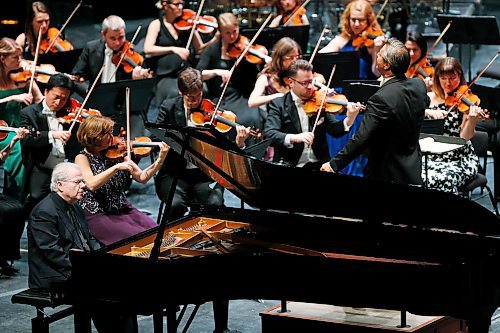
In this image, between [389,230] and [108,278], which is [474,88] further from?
[108,278]

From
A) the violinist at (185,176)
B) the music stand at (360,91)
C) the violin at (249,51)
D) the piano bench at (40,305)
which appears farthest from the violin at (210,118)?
the piano bench at (40,305)

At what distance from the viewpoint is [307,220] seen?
5.63m

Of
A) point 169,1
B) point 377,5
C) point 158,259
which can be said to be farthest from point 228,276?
point 377,5

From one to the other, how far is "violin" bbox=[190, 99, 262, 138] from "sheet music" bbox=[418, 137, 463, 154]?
1.13 m

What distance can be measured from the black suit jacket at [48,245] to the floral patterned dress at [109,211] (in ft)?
2.62

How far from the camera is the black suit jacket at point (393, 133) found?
6.19 m

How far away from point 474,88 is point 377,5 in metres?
3.38

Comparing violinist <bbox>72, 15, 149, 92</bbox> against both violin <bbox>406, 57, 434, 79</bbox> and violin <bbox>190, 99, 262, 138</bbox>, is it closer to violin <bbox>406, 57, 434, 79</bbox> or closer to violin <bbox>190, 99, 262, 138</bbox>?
violin <bbox>190, 99, 262, 138</bbox>

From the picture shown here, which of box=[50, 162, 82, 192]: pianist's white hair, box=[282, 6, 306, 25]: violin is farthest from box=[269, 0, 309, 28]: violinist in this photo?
box=[50, 162, 82, 192]: pianist's white hair

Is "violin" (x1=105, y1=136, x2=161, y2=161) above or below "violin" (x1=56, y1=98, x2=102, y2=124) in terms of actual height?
below

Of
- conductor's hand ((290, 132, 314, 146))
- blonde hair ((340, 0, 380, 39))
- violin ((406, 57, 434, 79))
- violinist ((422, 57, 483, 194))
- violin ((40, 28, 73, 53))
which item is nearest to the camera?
conductor's hand ((290, 132, 314, 146))

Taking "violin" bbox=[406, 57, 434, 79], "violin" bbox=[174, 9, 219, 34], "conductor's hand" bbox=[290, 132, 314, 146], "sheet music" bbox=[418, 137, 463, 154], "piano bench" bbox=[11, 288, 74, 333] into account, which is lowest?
"piano bench" bbox=[11, 288, 74, 333]

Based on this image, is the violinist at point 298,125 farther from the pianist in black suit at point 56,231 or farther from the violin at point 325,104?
the pianist in black suit at point 56,231

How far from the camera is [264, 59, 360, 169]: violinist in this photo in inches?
287
